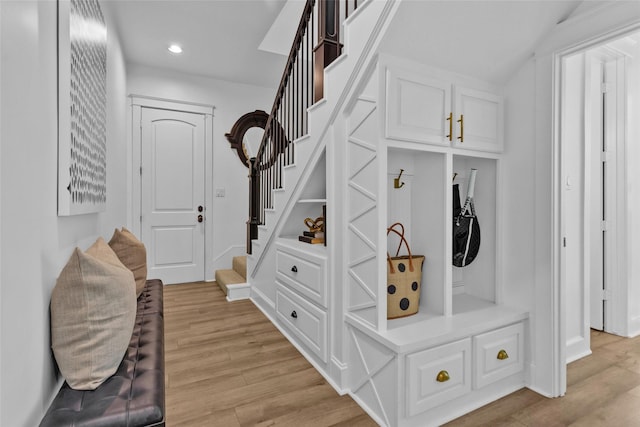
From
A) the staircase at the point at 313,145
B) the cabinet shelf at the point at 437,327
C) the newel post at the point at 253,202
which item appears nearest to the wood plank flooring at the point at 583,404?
the cabinet shelf at the point at 437,327

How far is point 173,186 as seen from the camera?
4367 mm

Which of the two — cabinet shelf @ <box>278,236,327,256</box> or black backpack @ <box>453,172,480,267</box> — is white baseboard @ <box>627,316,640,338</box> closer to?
black backpack @ <box>453,172,480,267</box>

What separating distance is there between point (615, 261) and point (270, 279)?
2.98 metres

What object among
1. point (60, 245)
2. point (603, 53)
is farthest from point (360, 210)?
point (603, 53)

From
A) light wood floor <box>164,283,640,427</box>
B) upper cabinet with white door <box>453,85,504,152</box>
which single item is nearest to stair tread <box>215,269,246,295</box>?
light wood floor <box>164,283,640,427</box>

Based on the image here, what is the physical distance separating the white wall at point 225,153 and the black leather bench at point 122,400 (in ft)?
11.2

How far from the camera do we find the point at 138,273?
1.96 m

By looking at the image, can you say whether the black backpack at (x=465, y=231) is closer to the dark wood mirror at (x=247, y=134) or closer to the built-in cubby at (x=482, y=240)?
the built-in cubby at (x=482, y=240)

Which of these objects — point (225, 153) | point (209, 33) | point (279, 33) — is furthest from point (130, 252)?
point (225, 153)

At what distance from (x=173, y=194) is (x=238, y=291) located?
1.72 metres

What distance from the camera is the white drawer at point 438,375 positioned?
1.53 meters

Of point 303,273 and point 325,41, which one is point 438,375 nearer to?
point 303,273

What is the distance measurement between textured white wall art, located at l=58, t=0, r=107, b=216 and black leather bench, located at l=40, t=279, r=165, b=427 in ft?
2.06

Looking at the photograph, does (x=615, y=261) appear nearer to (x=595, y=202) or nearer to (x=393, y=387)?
(x=595, y=202)
